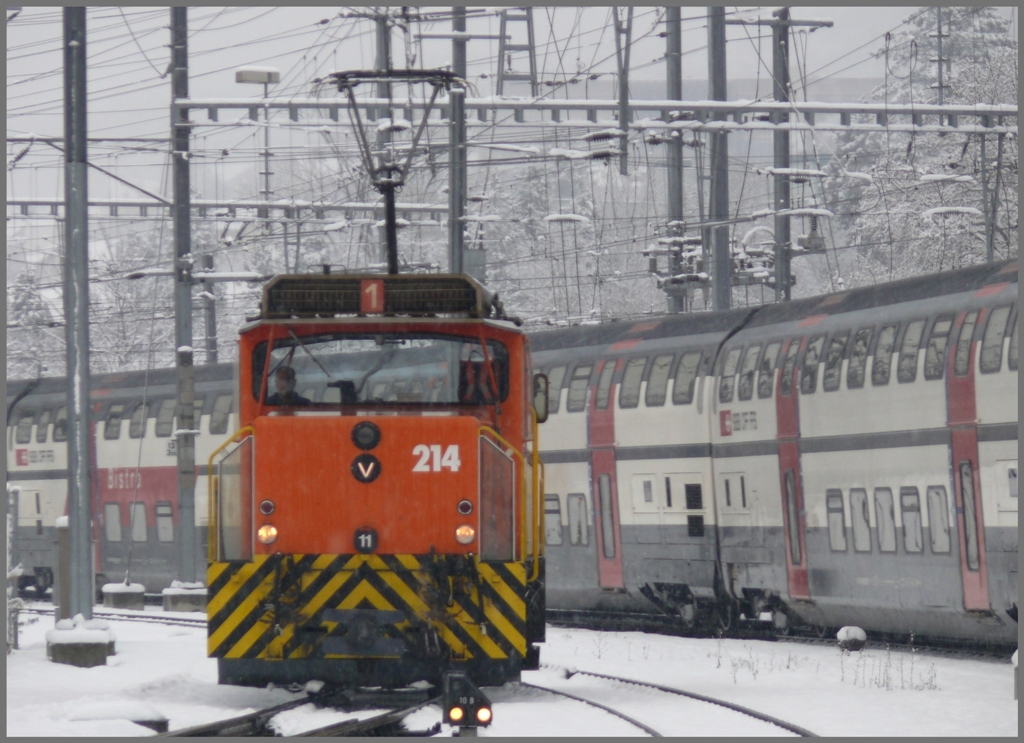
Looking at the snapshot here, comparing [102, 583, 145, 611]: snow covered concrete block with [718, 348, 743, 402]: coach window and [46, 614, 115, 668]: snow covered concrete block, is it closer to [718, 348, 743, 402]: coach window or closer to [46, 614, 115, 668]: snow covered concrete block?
[718, 348, 743, 402]: coach window

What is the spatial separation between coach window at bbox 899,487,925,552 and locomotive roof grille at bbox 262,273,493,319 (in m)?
7.86

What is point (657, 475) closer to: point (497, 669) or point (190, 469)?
point (190, 469)

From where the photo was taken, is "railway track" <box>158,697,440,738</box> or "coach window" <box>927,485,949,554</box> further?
A: "coach window" <box>927,485,949,554</box>

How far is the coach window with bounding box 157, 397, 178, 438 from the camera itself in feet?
105

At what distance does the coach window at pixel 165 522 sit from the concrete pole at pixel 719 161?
11468 millimetres

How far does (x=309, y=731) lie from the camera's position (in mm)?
10992

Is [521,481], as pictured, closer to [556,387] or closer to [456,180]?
[456,180]

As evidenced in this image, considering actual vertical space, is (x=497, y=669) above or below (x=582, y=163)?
below

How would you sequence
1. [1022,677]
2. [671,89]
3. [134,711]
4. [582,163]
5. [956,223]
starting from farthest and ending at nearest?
[582,163] < [956,223] < [671,89] < [1022,677] < [134,711]

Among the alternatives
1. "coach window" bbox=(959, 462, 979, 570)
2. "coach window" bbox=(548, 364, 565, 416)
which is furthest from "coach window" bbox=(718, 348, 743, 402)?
"coach window" bbox=(959, 462, 979, 570)

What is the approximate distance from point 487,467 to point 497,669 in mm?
1485

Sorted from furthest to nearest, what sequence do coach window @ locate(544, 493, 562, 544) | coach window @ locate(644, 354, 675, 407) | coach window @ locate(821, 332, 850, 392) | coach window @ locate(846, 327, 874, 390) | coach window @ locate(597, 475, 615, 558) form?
coach window @ locate(544, 493, 562, 544) < coach window @ locate(597, 475, 615, 558) < coach window @ locate(644, 354, 675, 407) < coach window @ locate(821, 332, 850, 392) < coach window @ locate(846, 327, 874, 390)

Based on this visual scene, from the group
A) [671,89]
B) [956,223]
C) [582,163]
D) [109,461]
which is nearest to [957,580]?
[671,89]

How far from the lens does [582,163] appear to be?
10319cm
